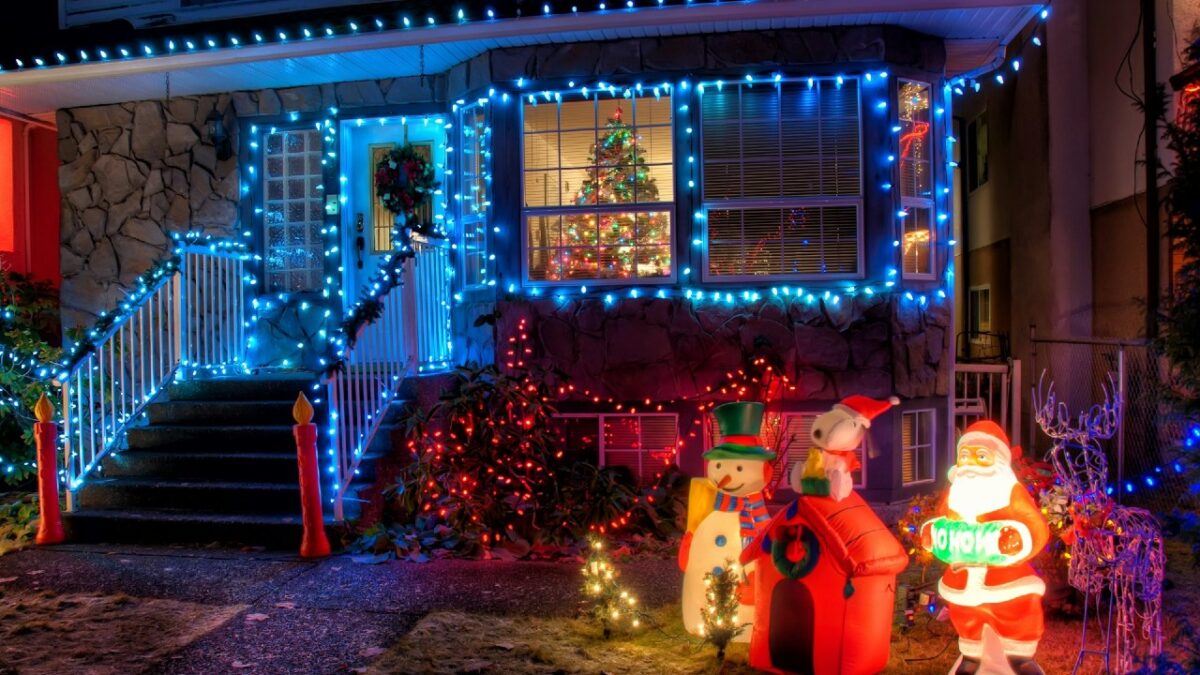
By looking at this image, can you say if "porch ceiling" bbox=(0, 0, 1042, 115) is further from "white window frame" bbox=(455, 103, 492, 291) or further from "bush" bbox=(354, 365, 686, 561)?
"bush" bbox=(354, 365, 686, 561)

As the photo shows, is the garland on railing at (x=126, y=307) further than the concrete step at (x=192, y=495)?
Yes

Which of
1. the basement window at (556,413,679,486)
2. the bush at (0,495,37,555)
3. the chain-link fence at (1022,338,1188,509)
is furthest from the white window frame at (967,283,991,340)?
the bush at (0,495,37,555)

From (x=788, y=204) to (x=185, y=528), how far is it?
218 inches

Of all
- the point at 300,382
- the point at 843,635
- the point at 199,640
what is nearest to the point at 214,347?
the point at 300,382

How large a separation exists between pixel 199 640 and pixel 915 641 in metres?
3.78

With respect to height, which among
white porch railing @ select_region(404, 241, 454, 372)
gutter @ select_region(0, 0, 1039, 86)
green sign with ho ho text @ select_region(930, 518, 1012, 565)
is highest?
gutter @ select_region(0, 0, 1039, 86)

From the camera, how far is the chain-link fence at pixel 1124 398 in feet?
23.9

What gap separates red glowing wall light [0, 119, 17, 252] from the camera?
11258 mm

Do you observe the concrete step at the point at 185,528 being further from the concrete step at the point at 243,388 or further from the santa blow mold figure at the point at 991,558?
the santa blow mold figure at the point at 991,558

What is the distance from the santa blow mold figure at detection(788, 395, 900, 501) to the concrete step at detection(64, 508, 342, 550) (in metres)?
3.83

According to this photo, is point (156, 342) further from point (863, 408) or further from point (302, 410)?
point (863, 408)

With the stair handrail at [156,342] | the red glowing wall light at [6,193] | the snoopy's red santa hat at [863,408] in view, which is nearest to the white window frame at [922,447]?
the snoopy's red santa hat at [863,408]

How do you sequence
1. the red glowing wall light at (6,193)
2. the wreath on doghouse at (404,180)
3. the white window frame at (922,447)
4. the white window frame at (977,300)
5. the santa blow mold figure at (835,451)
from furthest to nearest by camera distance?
1. the white window frame at (977,300)
2. the red glowing wall light at (6,193)
3. the wreath on doghouse at (404,180)
4. the white window frame at (922,447)
5. the santa blow mold figure at (835,451)

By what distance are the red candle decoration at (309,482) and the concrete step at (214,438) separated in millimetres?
1040
